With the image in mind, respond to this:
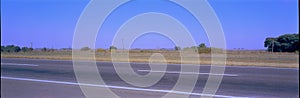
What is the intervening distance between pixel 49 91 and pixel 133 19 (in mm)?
3535

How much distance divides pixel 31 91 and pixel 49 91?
0.41 m

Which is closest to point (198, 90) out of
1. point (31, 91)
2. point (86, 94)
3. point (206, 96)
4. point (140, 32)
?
point (206, 96)

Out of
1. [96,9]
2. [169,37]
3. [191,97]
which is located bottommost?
[191,97]

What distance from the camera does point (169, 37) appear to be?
16.7ft

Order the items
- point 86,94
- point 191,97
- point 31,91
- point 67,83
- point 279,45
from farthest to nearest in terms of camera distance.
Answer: point 279,45
point 67,83
point 31,91
point 86,94
point 191,97

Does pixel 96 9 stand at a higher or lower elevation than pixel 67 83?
higher

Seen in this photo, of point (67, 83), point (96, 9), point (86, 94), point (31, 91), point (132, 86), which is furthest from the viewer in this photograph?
point (67, 83)

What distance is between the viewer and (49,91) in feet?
24.8

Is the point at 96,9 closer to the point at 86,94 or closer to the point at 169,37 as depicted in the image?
the point at 169,37

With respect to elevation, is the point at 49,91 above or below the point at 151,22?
below

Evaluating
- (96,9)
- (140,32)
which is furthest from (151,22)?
(96,9)

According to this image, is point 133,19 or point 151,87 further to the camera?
point 151,87

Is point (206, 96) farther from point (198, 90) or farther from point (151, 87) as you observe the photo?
point (151, 87)

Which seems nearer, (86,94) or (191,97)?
(191,97)
